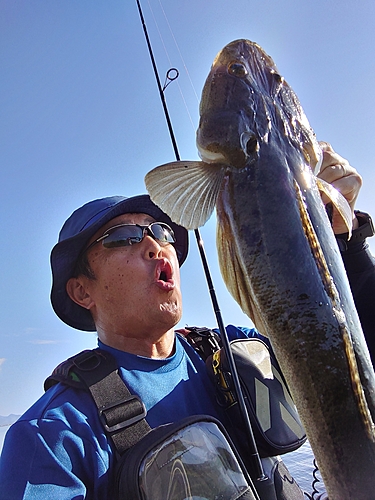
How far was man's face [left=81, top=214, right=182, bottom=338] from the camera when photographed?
3072 mm

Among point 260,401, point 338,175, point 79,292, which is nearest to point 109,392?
point 260,401

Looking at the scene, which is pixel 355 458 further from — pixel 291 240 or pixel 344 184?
pixel 344 184

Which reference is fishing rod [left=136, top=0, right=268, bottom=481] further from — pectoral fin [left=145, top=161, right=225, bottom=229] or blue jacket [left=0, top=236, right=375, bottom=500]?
pectoral fin [left=145, top=161, right=225, bottom=229]

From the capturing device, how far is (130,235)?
3332 millimetres

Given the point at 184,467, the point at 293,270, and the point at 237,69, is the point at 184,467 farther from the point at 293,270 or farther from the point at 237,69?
the point at 237,69

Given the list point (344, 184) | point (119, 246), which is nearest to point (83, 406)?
point (119, 246)

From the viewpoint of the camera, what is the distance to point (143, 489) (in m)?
2.08

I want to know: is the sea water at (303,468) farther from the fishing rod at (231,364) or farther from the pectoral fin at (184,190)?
the pectoral fin at (184,190)

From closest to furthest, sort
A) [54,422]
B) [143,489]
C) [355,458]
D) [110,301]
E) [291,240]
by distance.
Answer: [355,458] → [291,240] → [143,489] → [54,422] → [110,301]

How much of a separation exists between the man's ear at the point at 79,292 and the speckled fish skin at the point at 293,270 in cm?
191

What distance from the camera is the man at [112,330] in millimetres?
2188

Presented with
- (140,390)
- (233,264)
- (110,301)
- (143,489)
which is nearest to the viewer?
(233,264)

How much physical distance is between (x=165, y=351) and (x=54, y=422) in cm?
109

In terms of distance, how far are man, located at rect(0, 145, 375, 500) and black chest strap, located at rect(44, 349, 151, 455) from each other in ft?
0.23
